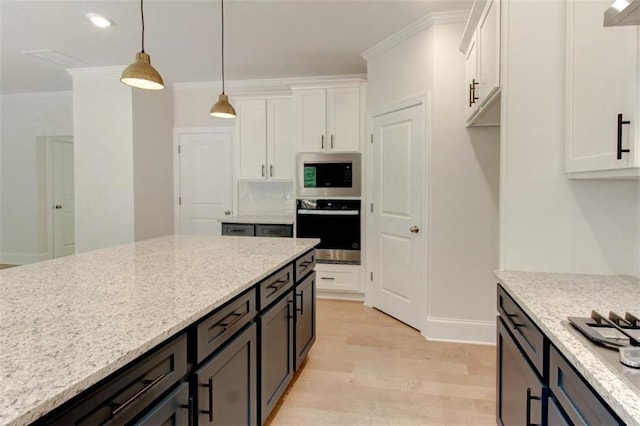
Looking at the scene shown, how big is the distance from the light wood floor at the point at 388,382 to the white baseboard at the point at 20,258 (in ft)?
16.8

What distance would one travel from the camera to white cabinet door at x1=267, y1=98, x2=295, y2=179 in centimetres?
465

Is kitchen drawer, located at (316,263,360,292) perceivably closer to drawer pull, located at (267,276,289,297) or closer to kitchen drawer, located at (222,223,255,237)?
kitchen drawer, located at (222,223,255,237)

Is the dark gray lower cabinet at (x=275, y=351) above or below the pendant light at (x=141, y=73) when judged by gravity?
below

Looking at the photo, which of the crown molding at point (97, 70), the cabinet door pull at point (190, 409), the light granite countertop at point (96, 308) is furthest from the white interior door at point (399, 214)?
the crown molding at point (97, 70)

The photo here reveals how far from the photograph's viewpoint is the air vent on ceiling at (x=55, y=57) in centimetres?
396

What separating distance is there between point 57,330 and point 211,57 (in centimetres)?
373

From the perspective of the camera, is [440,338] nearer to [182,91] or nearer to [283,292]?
[283,292]

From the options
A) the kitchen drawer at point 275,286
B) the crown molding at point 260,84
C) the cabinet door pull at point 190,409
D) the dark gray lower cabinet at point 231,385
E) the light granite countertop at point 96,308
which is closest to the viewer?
the light granite countertop at point 96,308

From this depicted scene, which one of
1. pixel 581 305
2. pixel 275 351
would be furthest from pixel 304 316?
pixel 581 305

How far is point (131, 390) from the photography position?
0.89 meters

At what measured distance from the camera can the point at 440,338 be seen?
3127 millimetres

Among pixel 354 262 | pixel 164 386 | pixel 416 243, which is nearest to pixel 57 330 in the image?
pixel 164 386

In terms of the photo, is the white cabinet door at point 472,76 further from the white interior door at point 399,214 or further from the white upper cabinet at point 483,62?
the white interior door at point 399,214

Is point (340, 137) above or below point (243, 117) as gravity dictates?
below
